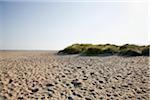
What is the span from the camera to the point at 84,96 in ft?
27.9

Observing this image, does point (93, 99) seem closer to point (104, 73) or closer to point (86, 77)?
point (86, 77)

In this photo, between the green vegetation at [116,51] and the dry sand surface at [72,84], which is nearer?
the dry sand surface at [72,84]

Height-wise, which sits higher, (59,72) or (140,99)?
(59,72)

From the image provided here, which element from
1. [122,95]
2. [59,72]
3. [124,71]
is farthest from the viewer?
[124,71]

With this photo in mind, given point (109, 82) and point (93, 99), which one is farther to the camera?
point (109, 82)

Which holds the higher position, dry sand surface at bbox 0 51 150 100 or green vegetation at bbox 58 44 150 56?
green vegetation at bbox 58 44 150 56

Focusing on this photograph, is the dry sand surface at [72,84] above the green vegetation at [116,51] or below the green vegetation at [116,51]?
below

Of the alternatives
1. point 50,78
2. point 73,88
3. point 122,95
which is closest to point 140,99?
point 122,95

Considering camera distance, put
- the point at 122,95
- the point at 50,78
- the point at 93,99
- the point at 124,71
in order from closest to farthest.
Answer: the point at 93,99, the point at 122,95, the point at 50,78, the point at 124,71

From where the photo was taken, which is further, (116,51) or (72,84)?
(116,51)

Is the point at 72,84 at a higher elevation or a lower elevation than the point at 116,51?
lower

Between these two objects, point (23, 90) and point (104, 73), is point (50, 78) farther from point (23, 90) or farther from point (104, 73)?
point (104, 73)

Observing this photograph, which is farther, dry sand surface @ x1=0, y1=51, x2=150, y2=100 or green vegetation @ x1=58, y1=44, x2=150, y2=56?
green vegetation @ x1=58, y1=44, x2=150, y2=56

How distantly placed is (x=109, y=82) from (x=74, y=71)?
1605 millimetres
